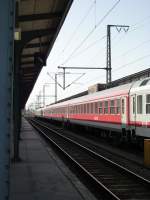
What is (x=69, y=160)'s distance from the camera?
1630 centimetres

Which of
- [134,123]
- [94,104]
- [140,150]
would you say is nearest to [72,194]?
[134,123]

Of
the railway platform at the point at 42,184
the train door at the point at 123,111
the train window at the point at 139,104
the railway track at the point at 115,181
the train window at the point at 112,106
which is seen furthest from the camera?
the train window at the point at 112,106

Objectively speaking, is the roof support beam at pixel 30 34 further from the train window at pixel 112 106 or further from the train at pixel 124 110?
the train window at pixel 112 106

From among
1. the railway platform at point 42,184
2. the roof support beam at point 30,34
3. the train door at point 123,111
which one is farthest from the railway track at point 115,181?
the roof support beam at point 30,34

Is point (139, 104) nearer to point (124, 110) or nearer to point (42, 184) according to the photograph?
point (124, 110)

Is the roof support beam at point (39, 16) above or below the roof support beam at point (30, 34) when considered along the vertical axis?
above

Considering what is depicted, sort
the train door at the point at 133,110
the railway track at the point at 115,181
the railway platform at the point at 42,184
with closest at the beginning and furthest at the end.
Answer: the railway platform at the point at 42,184 < the railway track at the point at 115,181 < the train door at the point at 133,110

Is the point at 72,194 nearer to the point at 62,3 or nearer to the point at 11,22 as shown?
the point at 62,3

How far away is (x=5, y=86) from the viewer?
3.37 meters

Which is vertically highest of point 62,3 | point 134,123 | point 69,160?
Result: point 62,3

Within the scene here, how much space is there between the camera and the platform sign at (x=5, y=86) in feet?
11.0

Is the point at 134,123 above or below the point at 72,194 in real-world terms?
above

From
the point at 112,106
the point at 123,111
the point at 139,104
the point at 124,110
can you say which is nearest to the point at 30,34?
the point at 139,104

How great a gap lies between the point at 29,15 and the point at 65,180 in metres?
4.68
